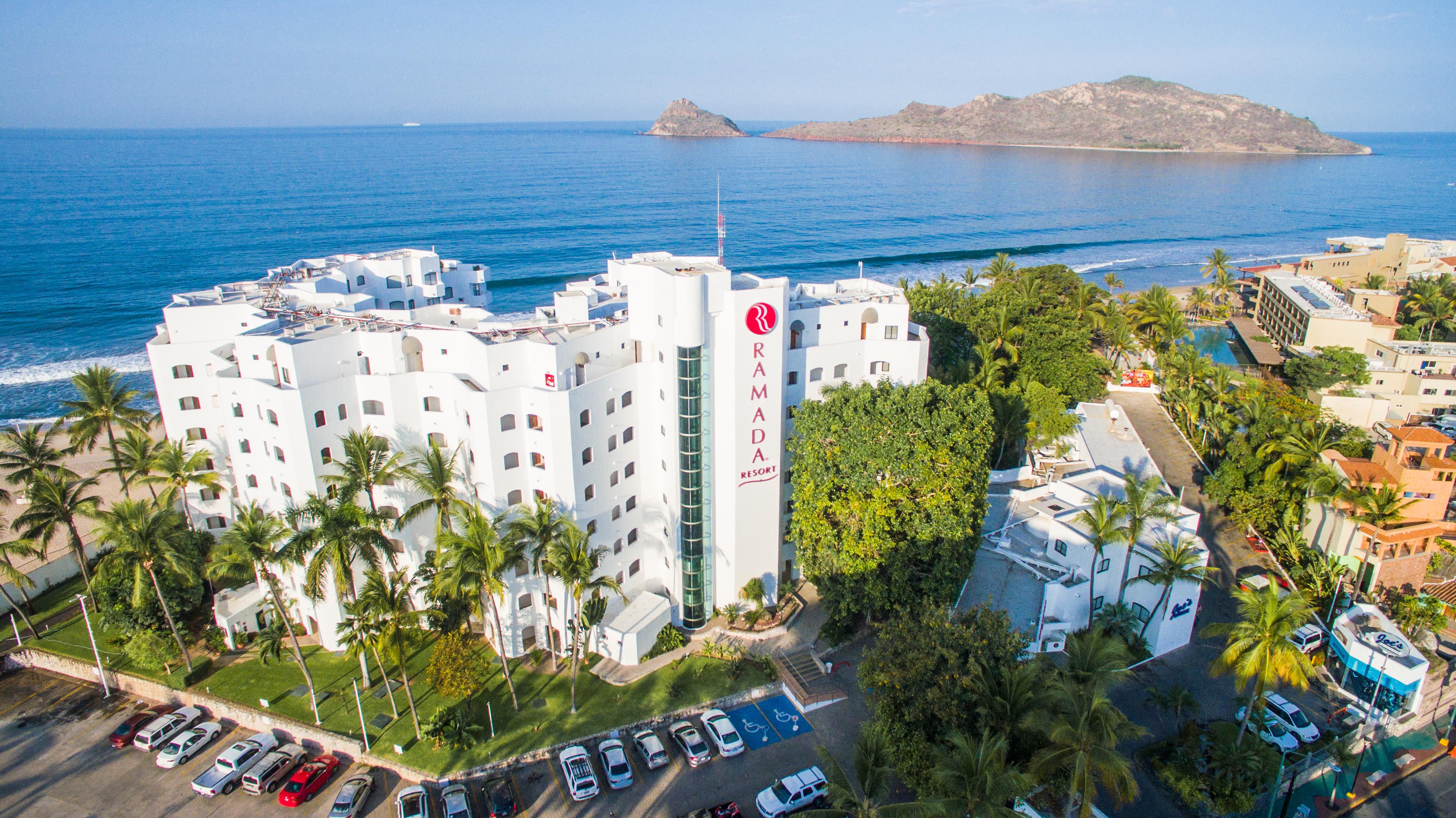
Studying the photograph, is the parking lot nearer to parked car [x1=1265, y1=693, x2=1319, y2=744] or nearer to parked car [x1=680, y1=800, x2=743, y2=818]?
parked car [x1=680, y1=800, x2=743, y2=818]

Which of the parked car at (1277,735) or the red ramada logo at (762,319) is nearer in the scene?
the parked car at (1277,735)

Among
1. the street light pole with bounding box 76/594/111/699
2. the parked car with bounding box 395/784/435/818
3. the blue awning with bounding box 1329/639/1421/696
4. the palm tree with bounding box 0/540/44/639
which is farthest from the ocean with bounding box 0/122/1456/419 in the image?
the blue awning with bounding box 1329/639/1421/696

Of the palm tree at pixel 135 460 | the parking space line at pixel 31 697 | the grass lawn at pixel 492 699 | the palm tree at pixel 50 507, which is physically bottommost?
the parking space line at pixel 31 697

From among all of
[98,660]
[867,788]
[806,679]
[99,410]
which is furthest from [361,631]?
[99,410]

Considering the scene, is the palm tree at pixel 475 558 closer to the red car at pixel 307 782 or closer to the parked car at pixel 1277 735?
the red car at pixel 307 782

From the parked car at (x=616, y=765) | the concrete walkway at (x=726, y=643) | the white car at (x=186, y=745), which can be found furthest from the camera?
the concrete walkway at (x=726, y=643)

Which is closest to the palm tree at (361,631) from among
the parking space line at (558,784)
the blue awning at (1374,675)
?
the parking space line at (558,784)
